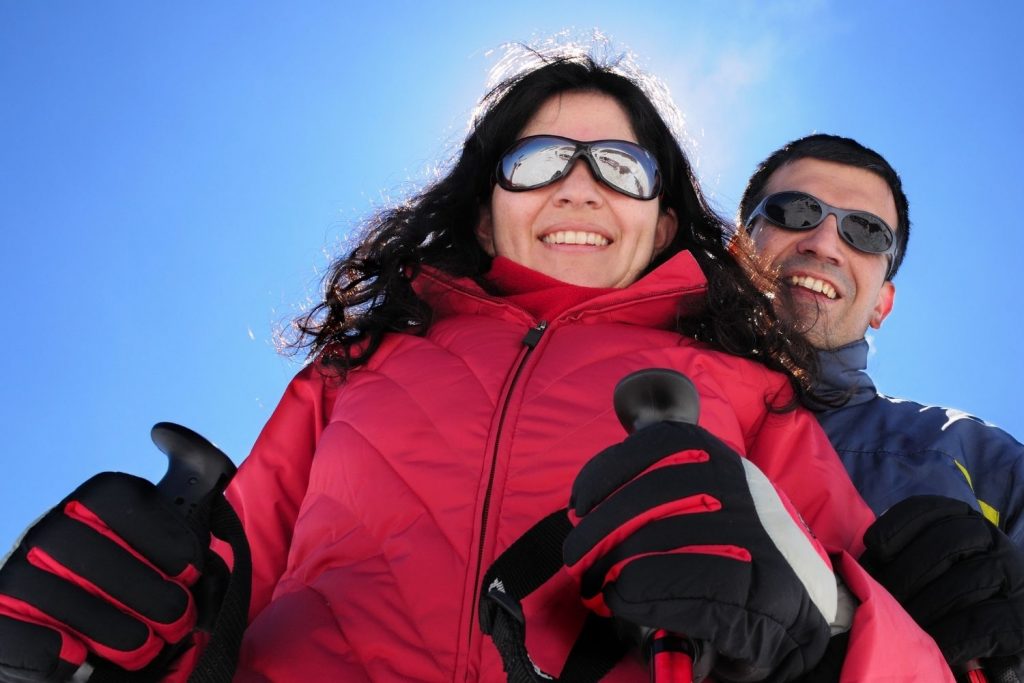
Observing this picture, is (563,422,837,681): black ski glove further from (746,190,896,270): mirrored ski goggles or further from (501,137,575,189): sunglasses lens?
(746,190,896,270): mirrored ski goggles

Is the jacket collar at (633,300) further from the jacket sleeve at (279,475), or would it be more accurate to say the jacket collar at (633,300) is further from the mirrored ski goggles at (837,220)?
the mirrored ski goggles at (837,220)

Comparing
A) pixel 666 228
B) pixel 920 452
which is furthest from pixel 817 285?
pixel 666 228

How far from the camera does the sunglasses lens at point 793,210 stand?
488cm

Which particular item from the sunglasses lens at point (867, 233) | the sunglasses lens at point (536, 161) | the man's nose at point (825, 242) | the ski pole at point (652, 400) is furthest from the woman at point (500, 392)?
the sunglasses lens at point (867, 233)

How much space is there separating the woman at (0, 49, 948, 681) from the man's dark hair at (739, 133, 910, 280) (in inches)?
59.7

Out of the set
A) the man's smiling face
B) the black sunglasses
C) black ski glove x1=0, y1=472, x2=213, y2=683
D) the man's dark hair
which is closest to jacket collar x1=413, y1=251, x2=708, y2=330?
black ski glove x1=0, y1=472, x2=213, y2=683

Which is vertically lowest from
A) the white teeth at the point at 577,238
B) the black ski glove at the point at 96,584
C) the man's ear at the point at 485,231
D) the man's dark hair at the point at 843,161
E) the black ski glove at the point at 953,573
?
the black ski glove at the point at 96,584

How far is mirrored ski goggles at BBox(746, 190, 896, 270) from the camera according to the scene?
4.87 meters

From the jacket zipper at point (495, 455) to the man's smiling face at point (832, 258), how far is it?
2.07m

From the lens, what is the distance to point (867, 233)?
16.1 ft

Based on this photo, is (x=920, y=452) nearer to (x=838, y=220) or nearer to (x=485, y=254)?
(x=838, y=220)

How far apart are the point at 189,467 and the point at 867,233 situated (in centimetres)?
368

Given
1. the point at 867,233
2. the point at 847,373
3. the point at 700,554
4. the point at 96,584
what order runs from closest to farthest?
the point at 700,554, the point at 96,584, the point at 847,373, the point at 867,233

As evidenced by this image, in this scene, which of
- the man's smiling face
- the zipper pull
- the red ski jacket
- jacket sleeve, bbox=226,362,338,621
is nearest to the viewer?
the red ski jacket
